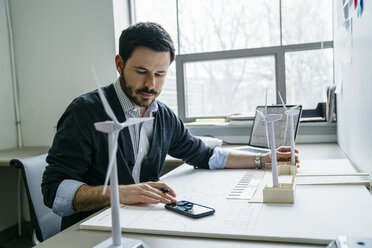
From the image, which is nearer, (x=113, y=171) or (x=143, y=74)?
(x=113, y=171)

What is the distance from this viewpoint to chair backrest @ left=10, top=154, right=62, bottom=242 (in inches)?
55.1

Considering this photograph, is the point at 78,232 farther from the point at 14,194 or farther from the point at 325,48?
the point at 14,194

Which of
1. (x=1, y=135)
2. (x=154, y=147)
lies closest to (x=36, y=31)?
(x=1, y=135)

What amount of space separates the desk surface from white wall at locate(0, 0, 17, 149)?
125 mm

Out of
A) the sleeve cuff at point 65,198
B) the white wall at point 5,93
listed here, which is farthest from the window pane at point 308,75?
the white wall at point 5,93

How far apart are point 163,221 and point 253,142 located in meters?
1.43

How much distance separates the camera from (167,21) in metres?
2.91

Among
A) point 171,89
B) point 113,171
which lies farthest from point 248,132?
point 113,171

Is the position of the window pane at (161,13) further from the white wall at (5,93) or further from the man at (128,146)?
the man at (128,146)

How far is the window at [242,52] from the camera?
8.41ft

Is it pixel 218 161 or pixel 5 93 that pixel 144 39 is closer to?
pixel 218 161

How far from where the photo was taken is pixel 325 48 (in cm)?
254

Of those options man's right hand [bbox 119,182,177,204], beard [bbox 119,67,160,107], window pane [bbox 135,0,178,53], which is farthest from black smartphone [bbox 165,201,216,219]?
window pane [bbox 135,0,178,53]

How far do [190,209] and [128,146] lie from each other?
488 mm
